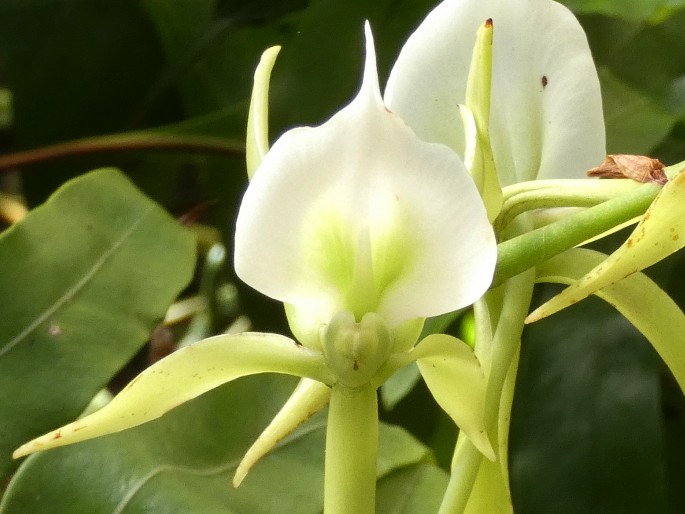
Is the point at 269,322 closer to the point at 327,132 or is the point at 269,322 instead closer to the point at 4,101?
the point at 327,132

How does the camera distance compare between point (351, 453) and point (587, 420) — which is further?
point (587, 420)

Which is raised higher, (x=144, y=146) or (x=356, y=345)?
(x=356, y=345)

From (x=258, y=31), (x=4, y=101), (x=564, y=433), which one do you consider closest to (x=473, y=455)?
(x=564, y=433)

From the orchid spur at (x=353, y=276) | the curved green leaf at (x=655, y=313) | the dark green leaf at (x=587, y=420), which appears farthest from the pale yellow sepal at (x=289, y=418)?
the dark green leaf at (x=587, y=420)

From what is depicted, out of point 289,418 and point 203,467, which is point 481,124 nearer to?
point 289,418

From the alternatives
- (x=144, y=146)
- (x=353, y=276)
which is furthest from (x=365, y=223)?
(x=144, y=146)

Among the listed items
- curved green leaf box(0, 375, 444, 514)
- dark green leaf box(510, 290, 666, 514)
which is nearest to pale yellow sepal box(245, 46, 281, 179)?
curved green leaf box(0, 375, 444, 514)

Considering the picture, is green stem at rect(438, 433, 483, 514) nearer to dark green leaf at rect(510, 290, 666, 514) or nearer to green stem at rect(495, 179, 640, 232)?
green stem at rect(495, 179, 640, 232)

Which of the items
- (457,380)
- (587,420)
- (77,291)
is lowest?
(587,420)
